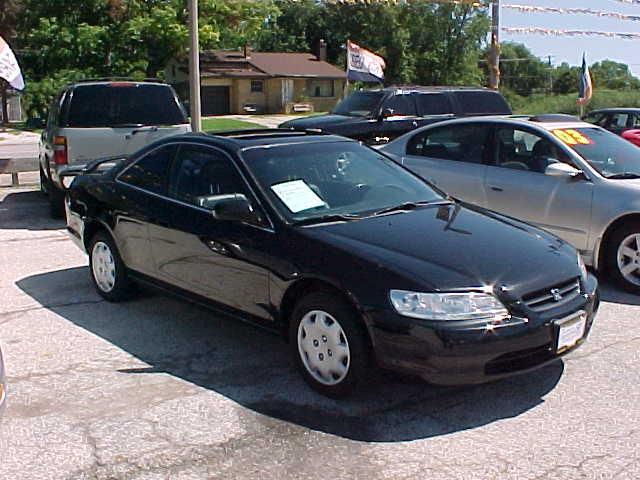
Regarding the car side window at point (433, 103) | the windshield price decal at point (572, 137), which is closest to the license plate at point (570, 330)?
the windshield price decal at point (572, 137)

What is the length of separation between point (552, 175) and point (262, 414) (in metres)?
4.06

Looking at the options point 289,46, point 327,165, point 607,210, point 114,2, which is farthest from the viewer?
point 289,46

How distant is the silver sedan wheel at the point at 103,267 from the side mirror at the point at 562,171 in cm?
396

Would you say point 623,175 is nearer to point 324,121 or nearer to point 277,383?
point 277,383

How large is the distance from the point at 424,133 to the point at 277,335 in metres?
4.41

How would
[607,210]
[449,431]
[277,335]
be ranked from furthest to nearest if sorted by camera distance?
[607,210] < [277,335] < [449,431]

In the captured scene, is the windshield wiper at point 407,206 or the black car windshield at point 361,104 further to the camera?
the black car windshield at point 361,104

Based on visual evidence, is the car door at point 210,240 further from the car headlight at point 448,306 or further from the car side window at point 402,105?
the car side window at point 402,105

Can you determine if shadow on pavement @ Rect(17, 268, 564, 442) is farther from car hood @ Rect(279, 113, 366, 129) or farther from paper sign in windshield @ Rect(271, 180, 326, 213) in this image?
car hood @ Rect(279, 113, 366, 129)

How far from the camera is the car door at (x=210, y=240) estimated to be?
5.07 meters

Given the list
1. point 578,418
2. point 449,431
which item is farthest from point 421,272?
point 578,418

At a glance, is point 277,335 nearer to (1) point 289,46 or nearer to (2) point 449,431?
(2) point 449,431

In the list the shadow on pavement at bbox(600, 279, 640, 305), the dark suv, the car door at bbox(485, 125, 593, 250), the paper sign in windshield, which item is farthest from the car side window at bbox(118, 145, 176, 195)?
the dark suv

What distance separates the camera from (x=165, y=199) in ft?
19.6
